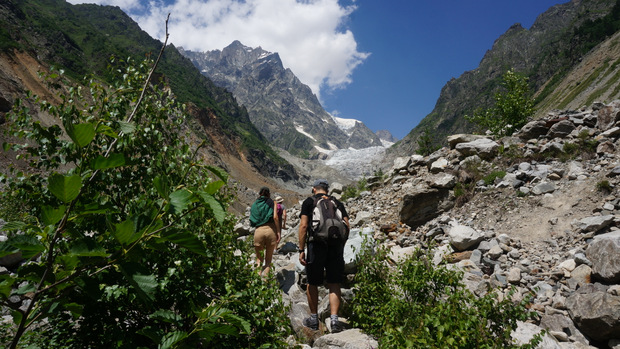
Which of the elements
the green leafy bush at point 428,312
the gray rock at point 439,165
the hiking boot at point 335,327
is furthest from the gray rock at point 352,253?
the gray rock at point 439,165

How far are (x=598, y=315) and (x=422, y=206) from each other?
4986 mm

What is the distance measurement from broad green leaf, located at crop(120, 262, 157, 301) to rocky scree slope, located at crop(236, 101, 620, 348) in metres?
2.49

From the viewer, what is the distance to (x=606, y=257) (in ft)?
16.2

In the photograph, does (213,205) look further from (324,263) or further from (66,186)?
(324,263)

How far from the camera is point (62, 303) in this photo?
133cm

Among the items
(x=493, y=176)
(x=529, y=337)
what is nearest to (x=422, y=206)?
(x=493, y=176)

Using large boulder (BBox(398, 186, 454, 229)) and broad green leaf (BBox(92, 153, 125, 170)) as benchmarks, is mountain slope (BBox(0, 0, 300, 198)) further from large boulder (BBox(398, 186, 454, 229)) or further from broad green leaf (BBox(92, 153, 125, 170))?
broad green leaf (BBox(92, 153, 125, 170))

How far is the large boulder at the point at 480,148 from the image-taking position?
10148 mm

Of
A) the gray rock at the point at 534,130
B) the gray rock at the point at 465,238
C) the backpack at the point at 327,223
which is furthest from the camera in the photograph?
the gray rock at the point at 534,130

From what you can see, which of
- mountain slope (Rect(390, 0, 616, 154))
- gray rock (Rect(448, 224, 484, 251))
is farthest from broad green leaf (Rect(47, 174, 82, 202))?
mountain slope (Rect(390, 0, 616, 154))

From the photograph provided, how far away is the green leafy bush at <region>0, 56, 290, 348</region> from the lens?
43.3 inches

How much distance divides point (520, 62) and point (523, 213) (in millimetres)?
185354

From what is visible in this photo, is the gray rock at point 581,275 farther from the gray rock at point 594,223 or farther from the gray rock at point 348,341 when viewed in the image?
the gray rock at point 348,341

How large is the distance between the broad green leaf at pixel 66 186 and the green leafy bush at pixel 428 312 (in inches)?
89.0
